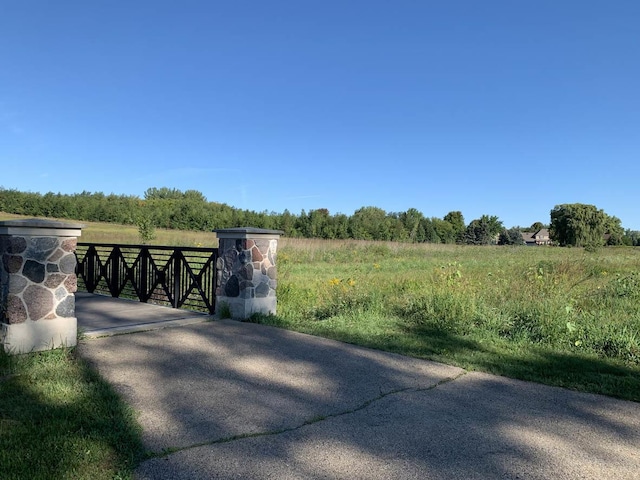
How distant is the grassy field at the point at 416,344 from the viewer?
276 centimetres

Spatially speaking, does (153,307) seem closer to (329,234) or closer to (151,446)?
(151,446)

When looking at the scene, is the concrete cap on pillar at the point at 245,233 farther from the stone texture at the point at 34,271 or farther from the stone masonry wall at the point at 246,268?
the stone texture at the point at 34,271

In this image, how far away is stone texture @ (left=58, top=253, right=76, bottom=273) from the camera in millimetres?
5136

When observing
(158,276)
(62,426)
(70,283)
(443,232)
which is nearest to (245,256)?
(158,276)

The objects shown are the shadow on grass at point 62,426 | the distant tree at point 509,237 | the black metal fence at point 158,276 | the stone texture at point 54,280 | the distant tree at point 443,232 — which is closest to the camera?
the shadow on grass at point 62,426

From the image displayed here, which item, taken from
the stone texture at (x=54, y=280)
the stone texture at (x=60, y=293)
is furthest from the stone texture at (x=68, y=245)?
the stone texture at (x=60, y=293)

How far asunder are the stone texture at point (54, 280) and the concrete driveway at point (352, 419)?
800 millimetres

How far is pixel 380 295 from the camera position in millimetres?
8422

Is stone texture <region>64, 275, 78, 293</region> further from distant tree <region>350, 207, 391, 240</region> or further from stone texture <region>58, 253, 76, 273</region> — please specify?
distant tree <region>350, 207, 391, 240</region>

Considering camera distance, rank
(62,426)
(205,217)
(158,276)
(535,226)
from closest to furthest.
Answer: (62,426) → (158,276) → (205,217) → (535,226)

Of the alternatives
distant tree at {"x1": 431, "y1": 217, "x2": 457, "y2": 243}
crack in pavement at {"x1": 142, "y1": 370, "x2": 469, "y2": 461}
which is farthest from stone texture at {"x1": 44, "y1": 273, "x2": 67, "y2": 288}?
distant tree at {"x1": 431, "y1": 217, "x2": 457, "y2": 243}

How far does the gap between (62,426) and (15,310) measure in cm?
241

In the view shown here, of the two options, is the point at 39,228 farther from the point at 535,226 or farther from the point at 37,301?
the point at 535,226

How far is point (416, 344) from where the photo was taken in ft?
18.4
